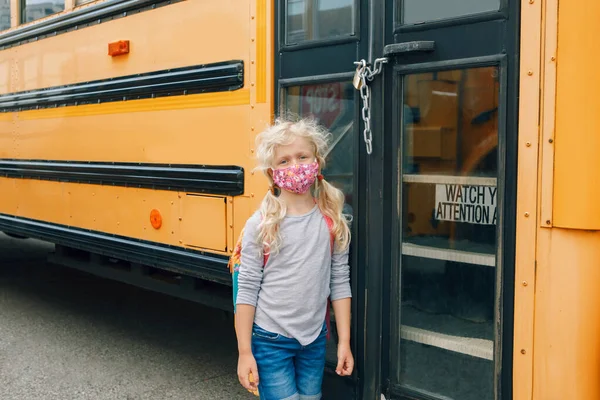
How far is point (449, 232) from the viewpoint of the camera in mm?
2006

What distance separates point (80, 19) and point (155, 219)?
3.64 ft

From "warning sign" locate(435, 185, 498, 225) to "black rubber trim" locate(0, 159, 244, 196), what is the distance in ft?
2.70

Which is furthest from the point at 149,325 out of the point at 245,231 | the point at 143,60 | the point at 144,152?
the point at 245,231

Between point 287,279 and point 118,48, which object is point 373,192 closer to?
point 287,279

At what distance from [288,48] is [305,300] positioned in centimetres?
87

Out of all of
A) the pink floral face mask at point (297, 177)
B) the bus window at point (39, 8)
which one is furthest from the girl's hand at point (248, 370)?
the bus window at point (39, 8)

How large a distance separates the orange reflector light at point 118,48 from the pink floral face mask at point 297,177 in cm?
140

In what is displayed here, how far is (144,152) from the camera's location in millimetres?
3006

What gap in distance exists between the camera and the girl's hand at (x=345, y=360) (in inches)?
82.0

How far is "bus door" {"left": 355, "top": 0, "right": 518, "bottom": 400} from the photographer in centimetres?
185

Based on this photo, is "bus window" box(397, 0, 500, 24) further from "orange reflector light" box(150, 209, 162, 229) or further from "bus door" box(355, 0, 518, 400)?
"orange reflector light" box(150, 209, 162, 229)

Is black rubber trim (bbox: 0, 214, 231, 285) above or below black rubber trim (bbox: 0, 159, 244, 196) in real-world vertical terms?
below

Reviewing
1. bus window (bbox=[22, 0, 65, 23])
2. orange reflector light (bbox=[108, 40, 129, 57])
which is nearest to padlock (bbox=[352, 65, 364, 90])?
orange reflector light (bbox=[108, 40, 129, 57])

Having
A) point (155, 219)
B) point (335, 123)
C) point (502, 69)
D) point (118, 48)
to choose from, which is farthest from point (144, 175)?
point (502, 69)
